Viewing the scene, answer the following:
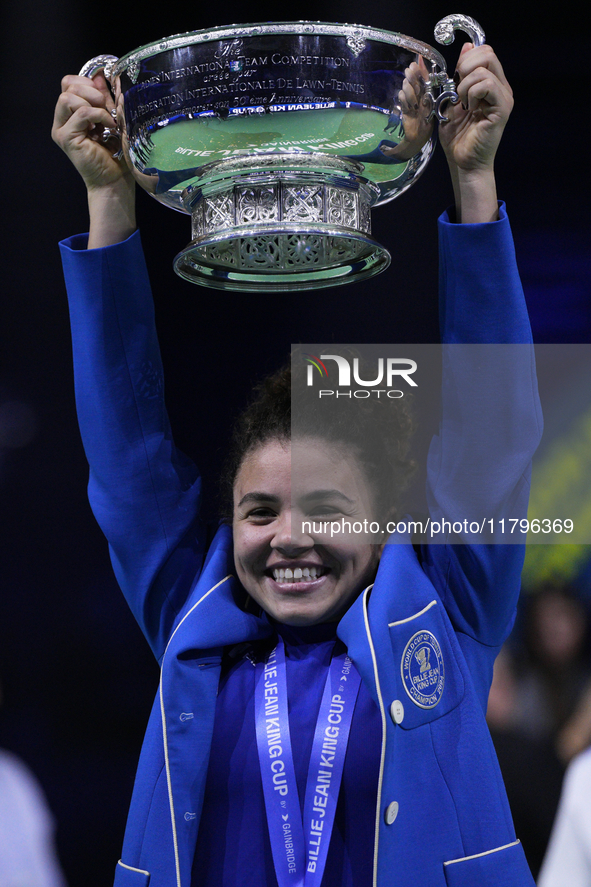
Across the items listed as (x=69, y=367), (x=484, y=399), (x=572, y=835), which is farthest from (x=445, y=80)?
(x=572, y=835)

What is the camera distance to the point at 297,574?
3.82 feet

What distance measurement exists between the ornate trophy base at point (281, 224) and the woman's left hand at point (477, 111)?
5.5 inches

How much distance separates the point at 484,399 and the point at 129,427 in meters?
0.53

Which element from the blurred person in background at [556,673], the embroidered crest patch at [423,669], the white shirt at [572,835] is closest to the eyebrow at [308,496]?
the embroidered crest patch at [423,669]

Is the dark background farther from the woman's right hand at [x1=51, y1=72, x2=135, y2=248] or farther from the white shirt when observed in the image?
the white shirt

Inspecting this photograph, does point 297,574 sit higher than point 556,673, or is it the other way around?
point 297,574

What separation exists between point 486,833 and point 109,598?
96cm

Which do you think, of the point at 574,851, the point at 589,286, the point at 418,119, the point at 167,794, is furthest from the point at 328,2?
the point at 574,851

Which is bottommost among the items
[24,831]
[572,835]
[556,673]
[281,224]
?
[24,831]

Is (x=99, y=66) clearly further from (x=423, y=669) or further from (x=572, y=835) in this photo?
(x=572, y=835)

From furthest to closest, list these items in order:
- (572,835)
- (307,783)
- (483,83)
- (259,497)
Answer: (572,835), (259,497), (307,783), (483,83)

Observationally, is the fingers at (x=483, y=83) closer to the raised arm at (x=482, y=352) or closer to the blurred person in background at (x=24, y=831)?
the raised arm at (x=482, y=352)

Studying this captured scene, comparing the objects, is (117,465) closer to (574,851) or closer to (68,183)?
(68,183)

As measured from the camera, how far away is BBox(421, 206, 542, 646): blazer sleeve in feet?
3.53
